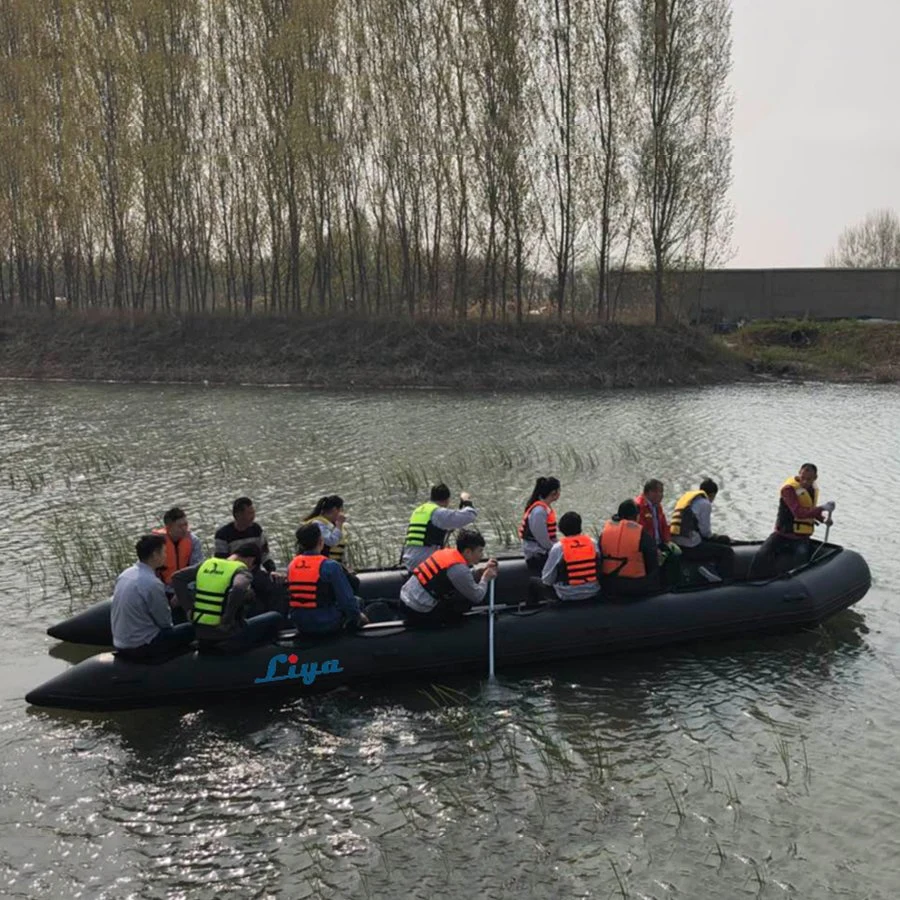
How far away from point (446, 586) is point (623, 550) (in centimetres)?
177

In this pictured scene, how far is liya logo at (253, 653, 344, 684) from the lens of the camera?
295 inches

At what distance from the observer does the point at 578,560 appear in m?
8.42

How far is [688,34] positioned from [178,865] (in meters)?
36.1

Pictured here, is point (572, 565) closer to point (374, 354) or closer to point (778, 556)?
point (778, 556)

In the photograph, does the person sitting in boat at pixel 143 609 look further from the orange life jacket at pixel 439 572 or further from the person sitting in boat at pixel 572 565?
the person sitting in boat at pixel 572 565

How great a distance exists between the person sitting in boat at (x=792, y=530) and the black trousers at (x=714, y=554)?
33cm

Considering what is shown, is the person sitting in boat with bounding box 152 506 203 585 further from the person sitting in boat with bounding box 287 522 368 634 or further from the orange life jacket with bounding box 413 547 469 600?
the orange life jacket with bounding box 413 547 469 600

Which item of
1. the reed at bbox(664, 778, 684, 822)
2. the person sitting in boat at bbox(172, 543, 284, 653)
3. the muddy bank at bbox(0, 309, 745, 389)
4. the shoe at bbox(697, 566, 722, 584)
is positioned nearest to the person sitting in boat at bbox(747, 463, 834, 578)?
the shoe at bbox(697, 566, 722, 584)

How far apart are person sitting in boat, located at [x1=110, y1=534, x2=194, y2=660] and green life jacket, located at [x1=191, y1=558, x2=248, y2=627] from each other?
0.91 feet

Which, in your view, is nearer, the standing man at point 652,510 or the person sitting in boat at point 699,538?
the standing man at point 652,510

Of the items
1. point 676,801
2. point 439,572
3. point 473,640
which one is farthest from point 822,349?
point 676,801

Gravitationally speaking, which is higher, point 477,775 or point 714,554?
point 714,554

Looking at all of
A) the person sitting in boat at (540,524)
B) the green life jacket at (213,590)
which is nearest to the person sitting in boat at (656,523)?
the person sitting in boat at (540,524)

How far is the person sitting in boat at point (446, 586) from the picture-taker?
7871 millimetres
